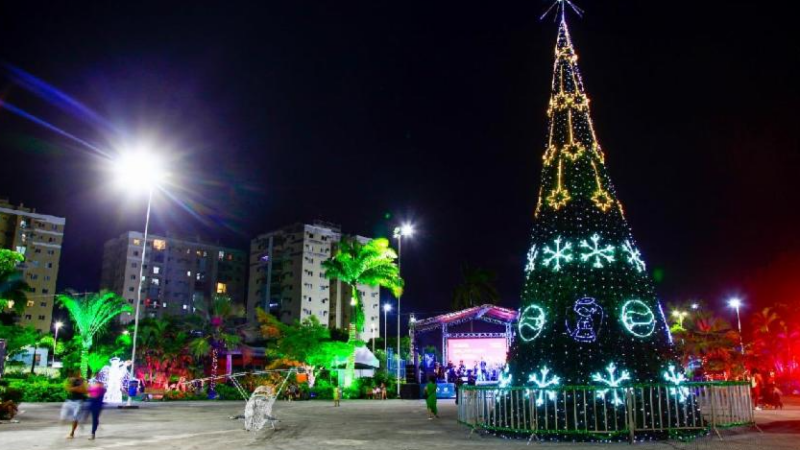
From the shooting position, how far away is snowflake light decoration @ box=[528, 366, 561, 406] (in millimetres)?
12008

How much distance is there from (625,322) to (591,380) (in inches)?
56.9

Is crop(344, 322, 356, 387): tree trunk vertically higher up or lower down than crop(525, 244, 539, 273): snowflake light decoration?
lower down

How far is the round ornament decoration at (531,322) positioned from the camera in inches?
519

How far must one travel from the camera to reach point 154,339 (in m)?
45.9

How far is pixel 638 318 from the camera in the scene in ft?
41.7

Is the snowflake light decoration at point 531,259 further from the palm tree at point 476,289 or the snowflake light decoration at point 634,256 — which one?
the palm tree at point 476,289

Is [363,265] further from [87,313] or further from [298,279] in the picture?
[298,279]

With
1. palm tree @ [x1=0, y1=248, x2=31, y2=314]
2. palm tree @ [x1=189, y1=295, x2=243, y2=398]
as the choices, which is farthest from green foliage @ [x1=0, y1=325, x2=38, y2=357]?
palm tree @ [x1=0, y1=248, x2=31, y2=314]

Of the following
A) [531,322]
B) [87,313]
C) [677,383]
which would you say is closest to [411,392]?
[87,313]

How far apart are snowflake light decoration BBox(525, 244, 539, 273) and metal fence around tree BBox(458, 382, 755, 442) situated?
297 centimetres

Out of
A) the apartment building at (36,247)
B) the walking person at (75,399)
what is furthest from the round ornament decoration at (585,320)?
the apartment building at (36,247)

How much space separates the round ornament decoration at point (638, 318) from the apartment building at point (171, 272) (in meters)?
97.4

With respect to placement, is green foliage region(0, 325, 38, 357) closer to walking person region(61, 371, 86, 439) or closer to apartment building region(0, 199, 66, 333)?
walking person region(61, 371, 86, 439)

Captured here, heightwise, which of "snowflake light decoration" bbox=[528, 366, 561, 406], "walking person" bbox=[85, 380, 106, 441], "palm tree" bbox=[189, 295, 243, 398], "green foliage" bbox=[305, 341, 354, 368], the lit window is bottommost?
"walking person" bbox=[85, 380, 106, 441]
